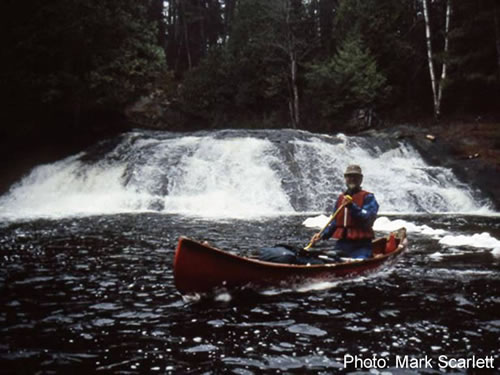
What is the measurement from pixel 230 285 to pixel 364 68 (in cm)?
2498

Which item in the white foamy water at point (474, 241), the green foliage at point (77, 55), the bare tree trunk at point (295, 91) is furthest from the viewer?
the bare tree trunk at point (295, 91)

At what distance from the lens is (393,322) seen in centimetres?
491

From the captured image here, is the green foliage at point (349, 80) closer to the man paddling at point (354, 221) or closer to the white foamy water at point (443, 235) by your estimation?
the white foamy water at point (443, 235)

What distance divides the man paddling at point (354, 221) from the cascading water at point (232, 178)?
300 inches

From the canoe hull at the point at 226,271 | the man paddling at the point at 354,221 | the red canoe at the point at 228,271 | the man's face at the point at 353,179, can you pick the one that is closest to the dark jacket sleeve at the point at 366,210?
the man paddling at the point at 354,221

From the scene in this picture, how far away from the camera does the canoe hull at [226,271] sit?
17.0 ft

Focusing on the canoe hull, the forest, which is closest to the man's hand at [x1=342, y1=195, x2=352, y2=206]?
the canoe hull

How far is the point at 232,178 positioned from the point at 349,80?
13.0 metres

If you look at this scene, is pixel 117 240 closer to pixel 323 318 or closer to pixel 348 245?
pixel 348 245

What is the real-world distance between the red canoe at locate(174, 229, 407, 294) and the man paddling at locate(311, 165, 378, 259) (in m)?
0.87

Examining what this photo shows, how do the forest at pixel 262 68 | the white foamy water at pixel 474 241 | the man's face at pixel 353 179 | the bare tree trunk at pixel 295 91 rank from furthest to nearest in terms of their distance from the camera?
the bare tree trunk at pixel 295 91 < the forest at pixel 262 68 < the white foamy water at pixel 474 241 < the man's face at pixel 353 179

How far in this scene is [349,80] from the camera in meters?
27.9

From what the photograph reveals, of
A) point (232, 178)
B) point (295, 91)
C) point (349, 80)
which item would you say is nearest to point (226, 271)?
point (232, 178)

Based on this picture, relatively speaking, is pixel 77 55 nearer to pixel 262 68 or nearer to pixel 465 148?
pixel 262 68
